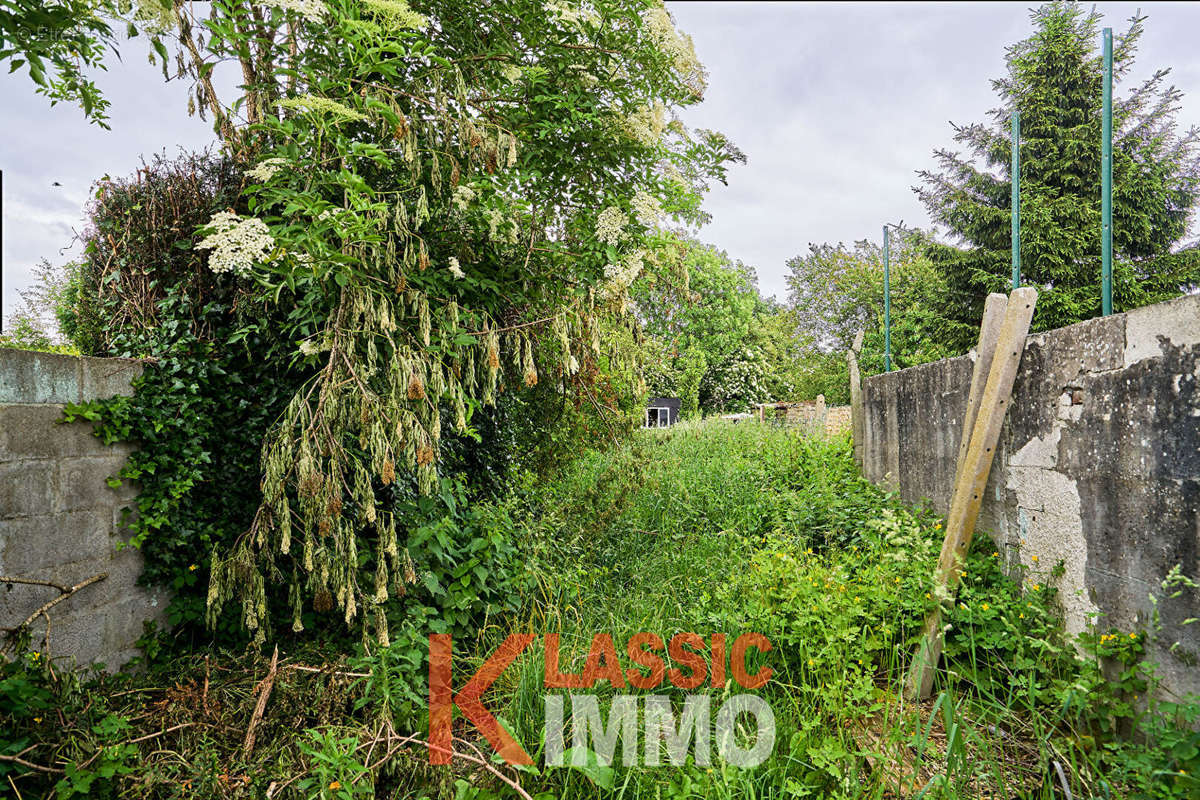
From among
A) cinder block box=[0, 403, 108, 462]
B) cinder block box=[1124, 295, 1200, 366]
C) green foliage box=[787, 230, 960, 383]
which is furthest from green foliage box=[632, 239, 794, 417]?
cinder block box=[0, 403, 108, 462]

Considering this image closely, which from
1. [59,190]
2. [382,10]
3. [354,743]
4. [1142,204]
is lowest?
[354,743]

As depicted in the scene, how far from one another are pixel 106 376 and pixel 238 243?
3.73 feet

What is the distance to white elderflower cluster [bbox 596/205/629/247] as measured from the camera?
268cm

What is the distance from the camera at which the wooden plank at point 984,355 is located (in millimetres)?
2787

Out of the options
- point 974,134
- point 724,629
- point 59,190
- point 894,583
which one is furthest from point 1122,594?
point 974,134

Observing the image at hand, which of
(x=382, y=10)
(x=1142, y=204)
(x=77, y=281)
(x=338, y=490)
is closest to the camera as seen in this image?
(x=382, y=10)

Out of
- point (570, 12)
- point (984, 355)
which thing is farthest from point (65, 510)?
point (984, 355)

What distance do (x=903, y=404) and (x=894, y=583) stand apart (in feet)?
5.96

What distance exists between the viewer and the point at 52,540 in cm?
238

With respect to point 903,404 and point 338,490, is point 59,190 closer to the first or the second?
point 338,490

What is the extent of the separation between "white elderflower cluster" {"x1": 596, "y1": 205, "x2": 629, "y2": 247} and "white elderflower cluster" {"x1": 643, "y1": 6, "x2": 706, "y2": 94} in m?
0.78

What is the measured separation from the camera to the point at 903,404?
4.18 m

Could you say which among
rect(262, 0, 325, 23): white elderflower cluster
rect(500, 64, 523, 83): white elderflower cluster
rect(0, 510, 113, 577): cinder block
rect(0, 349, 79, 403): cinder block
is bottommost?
rect(0, 510, 113, 577): cinder block

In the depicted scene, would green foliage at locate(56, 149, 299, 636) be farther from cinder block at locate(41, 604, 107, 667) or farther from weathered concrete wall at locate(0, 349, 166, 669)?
cinder block at locate(41, 604, 107, 667)
